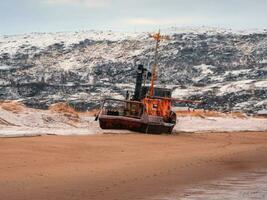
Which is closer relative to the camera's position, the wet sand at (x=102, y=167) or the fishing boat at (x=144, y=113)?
the wet sand at (x=102, y=167)

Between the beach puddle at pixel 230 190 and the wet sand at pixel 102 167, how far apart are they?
1.18ft

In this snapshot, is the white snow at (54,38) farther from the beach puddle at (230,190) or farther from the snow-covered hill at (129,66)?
the beach puddle at (230,190)

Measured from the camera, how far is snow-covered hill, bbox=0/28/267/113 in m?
76.1

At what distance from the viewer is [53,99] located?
71.8 meters

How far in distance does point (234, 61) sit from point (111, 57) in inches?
706

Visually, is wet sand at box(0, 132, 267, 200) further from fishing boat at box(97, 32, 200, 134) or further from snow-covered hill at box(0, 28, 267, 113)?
snow-covered hill at box(0, 28, 267, 113)

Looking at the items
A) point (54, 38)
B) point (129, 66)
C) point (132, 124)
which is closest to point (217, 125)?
point (132, 124)

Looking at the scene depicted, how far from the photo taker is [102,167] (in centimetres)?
1405

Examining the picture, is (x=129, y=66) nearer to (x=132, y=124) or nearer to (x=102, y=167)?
(x=132, y=124)

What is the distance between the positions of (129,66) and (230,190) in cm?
7609

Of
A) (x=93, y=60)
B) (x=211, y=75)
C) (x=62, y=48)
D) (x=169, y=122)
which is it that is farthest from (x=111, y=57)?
(x=169, y=122)

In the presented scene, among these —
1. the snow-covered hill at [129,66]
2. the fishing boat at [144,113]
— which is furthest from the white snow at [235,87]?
the fishing boat at [144,113]

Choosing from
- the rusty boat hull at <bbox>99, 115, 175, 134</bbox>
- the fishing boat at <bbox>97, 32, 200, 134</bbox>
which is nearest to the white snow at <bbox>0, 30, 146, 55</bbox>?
the fishing boat at <bbox>97, 32, 200, 134</bbox>

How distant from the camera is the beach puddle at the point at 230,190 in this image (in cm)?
1053
